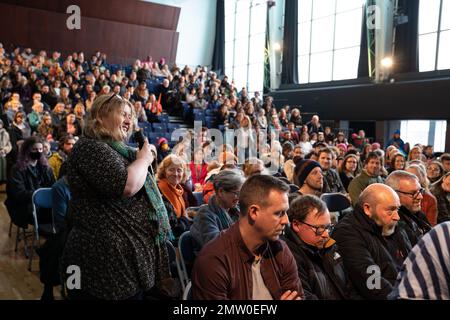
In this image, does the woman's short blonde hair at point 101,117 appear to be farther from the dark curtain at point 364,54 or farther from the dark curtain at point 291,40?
the dark curtain at point 291,40

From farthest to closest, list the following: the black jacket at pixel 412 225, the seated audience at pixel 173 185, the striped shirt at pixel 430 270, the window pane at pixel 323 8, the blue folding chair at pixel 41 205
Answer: the window pane at pixel 323 8, the blue folding chair at pixel 41 205, the seated audience at pixel 173 185, the black jacket at pixel 412 225, the striped shirt at pixel 430 270

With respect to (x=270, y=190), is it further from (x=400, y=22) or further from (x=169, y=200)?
(x=400, y=22)

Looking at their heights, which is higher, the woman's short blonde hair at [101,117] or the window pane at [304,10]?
the window pane at [304,10]

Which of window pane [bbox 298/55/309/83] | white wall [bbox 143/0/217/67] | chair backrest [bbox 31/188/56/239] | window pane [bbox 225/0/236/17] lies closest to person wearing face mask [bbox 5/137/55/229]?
chair backrest [bbox 31/188/56/239]

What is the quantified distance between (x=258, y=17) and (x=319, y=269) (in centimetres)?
1656

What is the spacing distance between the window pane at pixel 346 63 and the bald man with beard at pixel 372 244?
11548mm

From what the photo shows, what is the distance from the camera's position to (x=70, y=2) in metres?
15.2

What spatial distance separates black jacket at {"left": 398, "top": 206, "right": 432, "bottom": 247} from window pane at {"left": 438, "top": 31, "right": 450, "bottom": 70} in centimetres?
920

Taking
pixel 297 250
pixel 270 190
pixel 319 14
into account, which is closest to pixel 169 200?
pixel 297 250

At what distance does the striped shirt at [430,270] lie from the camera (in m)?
1.20

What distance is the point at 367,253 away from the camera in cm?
246

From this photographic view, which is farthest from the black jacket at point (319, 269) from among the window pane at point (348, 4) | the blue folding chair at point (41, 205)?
the window pane at point (348, 4)
